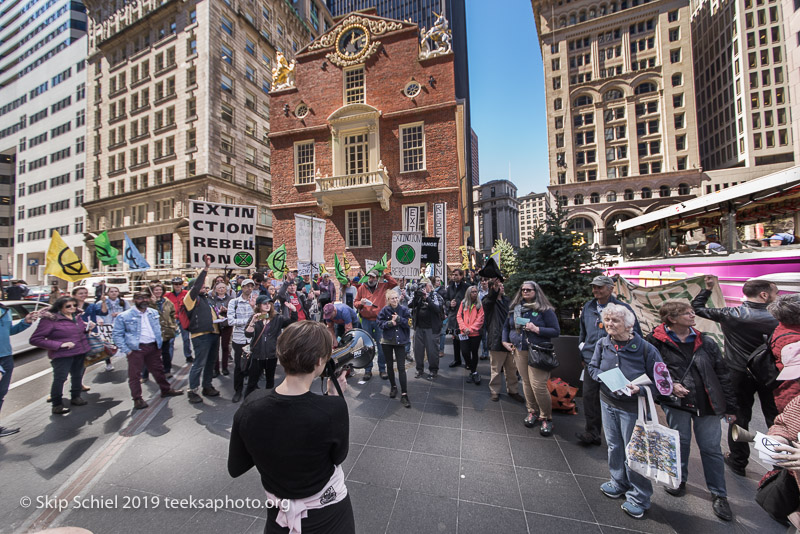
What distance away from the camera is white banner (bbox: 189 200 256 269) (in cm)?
Result: 593

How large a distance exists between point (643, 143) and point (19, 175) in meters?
85.8

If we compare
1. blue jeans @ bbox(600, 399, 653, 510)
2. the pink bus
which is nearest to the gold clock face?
the pink bus

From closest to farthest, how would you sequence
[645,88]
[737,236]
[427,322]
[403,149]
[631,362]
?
[631,362]
[427,322]
[737,236]
[403,149]
[645,88]

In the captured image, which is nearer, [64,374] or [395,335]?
[64,374]

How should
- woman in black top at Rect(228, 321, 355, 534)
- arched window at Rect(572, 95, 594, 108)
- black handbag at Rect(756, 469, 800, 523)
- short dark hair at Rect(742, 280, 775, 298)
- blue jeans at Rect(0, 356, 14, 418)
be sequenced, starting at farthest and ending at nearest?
arched window at Rect(572, 95, 594, 108) < blue jeans at Rect(0, 356, 14, 418) < short dark hair at Rect(742, 280, 775, 298) < black handbag at Rect(756, 469, 800, 523) < woman in black top at Rect(228, 321, 355, 534)

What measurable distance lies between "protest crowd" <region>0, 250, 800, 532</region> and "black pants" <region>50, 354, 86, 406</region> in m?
0.02

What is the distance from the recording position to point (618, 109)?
44.5 metres

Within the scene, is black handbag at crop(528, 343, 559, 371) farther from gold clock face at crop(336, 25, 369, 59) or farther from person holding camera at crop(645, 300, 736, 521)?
gold clock face at crop(336, 25, 369, 59)

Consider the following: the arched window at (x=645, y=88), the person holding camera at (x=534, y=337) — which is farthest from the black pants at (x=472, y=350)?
the arched window at (x=645, y=88)

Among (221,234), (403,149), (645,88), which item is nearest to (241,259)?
(221,234)

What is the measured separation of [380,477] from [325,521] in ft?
6.02

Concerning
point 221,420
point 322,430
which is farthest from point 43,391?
point 322,430

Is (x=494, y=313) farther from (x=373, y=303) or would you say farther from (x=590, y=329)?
(x=373, y=303)

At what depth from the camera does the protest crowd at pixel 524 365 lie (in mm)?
1551
